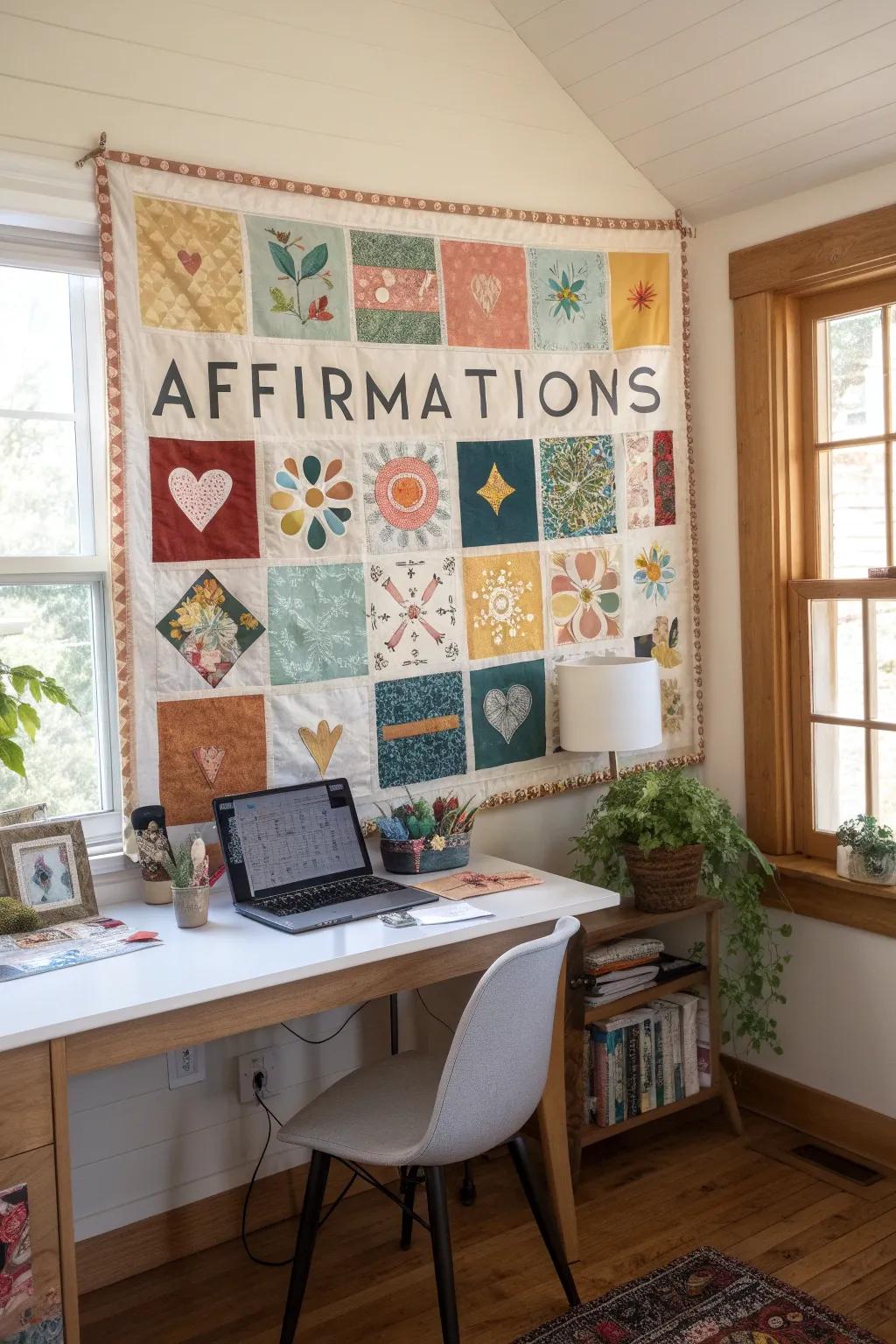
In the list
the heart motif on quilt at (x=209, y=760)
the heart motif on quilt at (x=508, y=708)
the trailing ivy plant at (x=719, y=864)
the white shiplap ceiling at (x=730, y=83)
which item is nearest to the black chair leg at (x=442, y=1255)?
the heart motif on quilt at (x=209, y=760)

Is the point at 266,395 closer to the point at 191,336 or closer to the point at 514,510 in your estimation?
the point at 191,336

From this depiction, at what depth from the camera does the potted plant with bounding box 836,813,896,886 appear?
9.44 feet

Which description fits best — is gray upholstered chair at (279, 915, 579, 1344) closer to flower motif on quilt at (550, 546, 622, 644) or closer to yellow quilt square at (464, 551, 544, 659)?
yellow quilt square at (464, 551, 544, 659)

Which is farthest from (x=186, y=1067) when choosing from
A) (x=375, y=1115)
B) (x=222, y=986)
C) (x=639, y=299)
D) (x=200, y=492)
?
(x=639, y=299)

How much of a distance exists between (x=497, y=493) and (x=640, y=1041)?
1.40m

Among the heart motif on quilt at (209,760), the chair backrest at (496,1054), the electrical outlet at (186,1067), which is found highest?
the heart motif on quilt at (209,760)

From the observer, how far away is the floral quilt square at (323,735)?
265 cm

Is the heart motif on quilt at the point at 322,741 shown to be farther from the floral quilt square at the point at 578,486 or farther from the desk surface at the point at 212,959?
the floral quilt square at the point at 578,486

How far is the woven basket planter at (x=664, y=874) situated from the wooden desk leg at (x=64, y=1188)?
5.09 ft

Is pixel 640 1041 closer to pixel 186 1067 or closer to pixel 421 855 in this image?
pixel 421 855

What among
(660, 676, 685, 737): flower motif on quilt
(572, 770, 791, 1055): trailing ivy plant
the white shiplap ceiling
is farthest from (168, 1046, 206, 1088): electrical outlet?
the white shiplap ceiling

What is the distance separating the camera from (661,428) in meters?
3.25

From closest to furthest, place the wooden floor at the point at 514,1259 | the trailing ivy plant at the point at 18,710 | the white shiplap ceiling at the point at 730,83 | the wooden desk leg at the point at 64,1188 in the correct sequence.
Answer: the wooden desk leg at the point at 64,1188
the trailing ivy plant at the point at 18,710
the wooden floor at the point at 514,1259
the white shiplap ceiling at the point at 730,83

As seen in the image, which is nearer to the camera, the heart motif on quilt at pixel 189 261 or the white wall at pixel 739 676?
the heart motif on quilt at pixel 189 261
